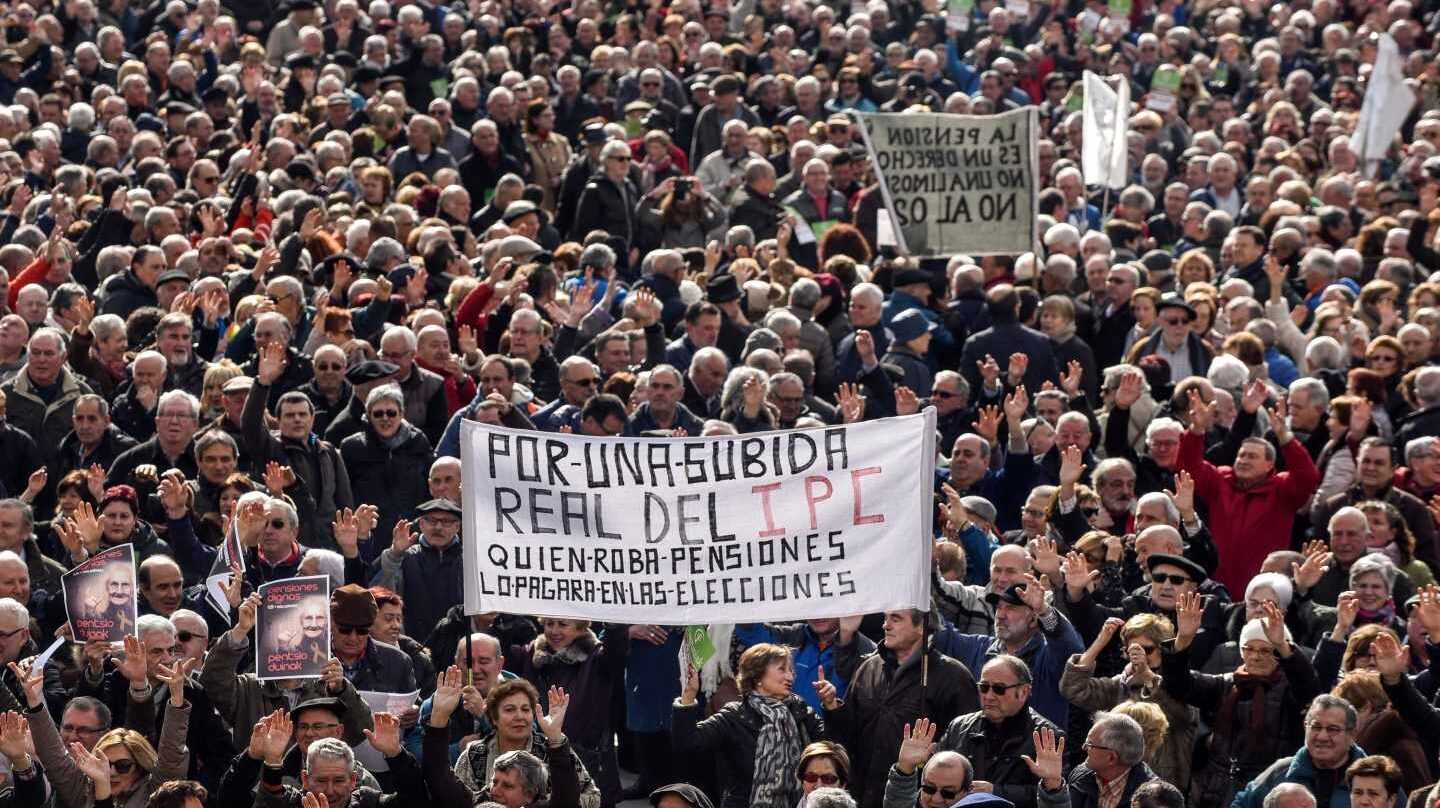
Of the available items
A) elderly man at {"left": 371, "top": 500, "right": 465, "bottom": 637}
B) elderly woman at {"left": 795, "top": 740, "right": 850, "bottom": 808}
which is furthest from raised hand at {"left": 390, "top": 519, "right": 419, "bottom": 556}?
elderly woman at {"left": 795, "top": 740, "right": 850, "bottom": 808}

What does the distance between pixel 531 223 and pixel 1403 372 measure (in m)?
5.98

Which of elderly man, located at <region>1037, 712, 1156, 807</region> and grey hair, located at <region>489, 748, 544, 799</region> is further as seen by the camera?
elderly man, located at <region>1037, 712, 1156, 807</region>

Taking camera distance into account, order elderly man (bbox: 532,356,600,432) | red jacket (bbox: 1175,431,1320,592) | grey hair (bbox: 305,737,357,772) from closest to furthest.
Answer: grey hair (bbox: 305,737,357,772), red jacket (bbox: 1175,431,1320,592), elderly man (bbox: 532,356,600,432)

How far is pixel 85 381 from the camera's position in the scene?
1603 centimetres

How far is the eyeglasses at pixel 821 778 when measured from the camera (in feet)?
36.4

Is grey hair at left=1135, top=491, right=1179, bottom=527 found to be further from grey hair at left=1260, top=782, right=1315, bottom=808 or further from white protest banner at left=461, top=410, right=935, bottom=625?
grey hair at left=1260, top=782, right=1315, bottom=808

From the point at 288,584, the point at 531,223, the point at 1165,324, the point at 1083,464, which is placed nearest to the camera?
the point at 288,584

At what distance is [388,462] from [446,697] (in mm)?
3774

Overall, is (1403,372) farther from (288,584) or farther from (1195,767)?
(288,584)

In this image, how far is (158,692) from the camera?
477 inches

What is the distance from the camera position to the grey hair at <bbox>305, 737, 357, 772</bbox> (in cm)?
1094

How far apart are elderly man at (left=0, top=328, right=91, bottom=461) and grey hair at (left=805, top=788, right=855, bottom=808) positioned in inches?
255

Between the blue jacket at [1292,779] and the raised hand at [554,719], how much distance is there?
269cm

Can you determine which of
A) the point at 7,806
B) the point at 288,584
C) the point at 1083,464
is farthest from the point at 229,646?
the point at 1083,464
